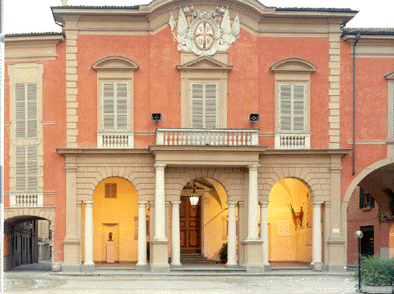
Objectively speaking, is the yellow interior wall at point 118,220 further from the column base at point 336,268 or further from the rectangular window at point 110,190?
the column base at point 336,268

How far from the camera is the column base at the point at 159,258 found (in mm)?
26219

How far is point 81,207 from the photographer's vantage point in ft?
89.8

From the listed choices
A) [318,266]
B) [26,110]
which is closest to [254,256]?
[318,266]

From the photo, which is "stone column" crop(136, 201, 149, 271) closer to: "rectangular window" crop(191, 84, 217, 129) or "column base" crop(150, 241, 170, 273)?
"column base" crop(150, 241, 170, 273)

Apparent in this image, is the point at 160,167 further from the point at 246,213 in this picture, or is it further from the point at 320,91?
the point at 320,91

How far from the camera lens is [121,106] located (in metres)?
27.5

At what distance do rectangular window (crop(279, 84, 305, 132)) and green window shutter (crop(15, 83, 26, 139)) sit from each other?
34.9ft

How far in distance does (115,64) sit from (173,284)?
971cm

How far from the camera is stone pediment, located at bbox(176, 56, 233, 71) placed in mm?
27453

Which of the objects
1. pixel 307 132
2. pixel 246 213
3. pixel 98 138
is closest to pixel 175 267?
pixel 246 213

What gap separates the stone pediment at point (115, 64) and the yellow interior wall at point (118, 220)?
20.4 feet

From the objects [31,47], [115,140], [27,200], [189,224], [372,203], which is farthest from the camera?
[372,203]

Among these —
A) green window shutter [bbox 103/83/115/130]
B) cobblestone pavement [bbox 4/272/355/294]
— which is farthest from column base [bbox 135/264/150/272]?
green window shutter [bbox 103/83/115/130]

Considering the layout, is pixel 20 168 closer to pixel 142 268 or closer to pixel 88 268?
pixel 88 268
